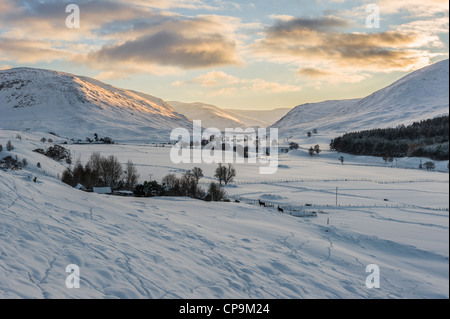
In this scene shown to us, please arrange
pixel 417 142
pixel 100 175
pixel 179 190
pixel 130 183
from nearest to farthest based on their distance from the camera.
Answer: pixel 417 142
pixel 179 190
pixel 100 175
pixel 130 183

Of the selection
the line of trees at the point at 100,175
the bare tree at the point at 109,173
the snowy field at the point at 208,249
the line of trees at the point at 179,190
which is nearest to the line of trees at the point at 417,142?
the snowy field at the point at 208,249

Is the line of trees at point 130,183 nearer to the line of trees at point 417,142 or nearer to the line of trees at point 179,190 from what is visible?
the line of trees at point 179,190

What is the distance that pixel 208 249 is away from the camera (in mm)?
15805

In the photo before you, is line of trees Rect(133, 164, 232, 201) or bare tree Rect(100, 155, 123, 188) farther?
bare tree Rect(100, 155, 123, 188)

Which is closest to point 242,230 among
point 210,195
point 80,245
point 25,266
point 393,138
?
point 80,245

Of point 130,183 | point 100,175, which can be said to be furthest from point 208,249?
point 100,175

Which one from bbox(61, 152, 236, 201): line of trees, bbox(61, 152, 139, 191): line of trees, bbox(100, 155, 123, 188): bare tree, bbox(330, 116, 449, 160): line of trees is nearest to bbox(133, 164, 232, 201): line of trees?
bbox(61, 152, 236, 201): line of trees

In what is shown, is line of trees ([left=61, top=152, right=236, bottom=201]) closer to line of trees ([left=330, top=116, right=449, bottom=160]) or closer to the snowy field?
the snowy field

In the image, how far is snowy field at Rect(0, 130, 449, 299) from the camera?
30.1 ft

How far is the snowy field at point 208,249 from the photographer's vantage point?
9164mm

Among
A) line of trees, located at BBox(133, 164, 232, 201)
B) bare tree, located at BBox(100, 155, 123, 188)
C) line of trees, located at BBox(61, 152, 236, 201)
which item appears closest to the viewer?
line of trees, located at BBox(133, 164, 232, 201)

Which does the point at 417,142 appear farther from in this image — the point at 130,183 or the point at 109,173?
the point at 109,173

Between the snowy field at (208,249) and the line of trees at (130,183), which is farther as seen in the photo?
the line of trees at (130,183)

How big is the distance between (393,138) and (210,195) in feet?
135
